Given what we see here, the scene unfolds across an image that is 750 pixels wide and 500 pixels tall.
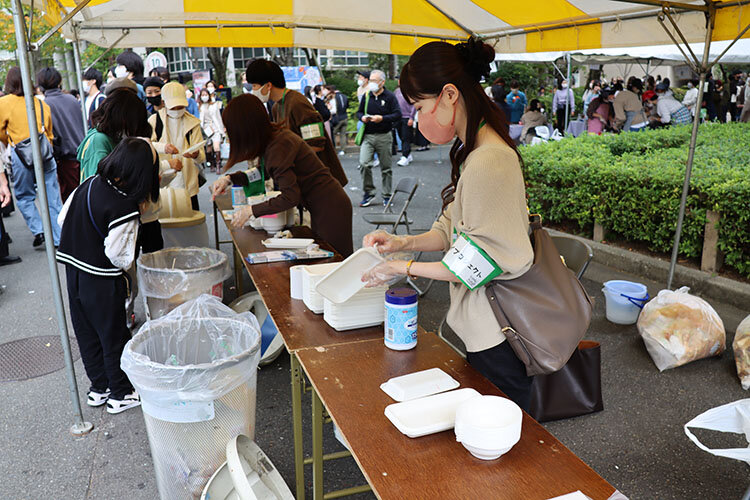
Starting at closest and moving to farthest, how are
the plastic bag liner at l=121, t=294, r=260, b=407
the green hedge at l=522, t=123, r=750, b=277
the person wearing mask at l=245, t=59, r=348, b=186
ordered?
1. the plastic bag liner at l=121, t=294, r=260, b=407
2. the green hedge at l=522, t=123, r=750, b=277
3. the person wearing mask at l=245, t=59, r=348, b=186

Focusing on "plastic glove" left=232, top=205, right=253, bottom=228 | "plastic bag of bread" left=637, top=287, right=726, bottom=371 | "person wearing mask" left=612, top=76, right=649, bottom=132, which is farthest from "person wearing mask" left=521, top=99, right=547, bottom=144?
"plastic glove" left=232, top=205, right=253, bottom=228

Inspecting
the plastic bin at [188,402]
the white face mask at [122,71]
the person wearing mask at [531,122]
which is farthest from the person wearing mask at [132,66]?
the person wearing mask at [531,122]

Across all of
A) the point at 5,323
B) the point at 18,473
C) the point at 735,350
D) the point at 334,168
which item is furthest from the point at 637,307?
the point at 5,323

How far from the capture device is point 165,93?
508 cm

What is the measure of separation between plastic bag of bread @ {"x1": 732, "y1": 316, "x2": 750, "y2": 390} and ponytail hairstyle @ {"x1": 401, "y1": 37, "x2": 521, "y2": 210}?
261cm

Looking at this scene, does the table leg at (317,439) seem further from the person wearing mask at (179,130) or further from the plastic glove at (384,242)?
the person wearing mask at (179,130)

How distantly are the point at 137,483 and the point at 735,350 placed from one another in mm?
3425

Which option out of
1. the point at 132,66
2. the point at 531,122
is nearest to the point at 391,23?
the point at 132,66

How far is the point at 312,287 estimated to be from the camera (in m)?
2.38

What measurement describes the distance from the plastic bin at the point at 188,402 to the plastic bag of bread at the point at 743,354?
9.52 ft

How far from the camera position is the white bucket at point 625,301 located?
4.21 m

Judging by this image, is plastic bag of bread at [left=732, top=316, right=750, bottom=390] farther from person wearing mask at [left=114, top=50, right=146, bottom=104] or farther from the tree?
the tree

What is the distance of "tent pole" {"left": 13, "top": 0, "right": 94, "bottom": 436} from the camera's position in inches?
104

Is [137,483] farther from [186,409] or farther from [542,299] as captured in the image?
[542,299]
